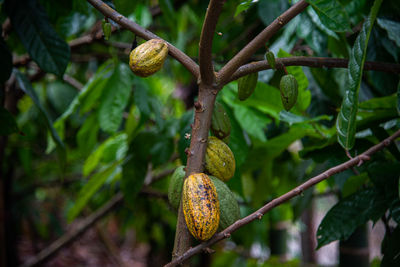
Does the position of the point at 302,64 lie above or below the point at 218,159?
above

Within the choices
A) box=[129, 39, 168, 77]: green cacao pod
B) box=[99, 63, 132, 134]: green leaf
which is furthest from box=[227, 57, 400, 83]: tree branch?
box=[99, 63, 132, 134]: green leaf

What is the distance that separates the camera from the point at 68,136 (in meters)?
1.92

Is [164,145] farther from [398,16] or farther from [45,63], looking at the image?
[398,16]

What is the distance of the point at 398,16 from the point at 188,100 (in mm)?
1358

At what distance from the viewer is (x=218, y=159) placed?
56 centimetres

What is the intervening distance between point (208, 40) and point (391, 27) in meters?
0.55

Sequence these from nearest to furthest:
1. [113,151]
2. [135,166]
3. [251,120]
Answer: [251,120] → [135,166] → [113,151]

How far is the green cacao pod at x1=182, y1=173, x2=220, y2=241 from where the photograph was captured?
0.48m

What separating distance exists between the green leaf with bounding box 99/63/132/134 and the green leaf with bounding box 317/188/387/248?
2.13 feet

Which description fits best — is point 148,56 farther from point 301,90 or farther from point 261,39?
point 301,90

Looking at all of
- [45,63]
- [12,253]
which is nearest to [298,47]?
[45,63]

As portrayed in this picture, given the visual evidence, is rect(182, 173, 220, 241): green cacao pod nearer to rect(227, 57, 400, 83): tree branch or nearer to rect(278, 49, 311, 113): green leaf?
rect(227, 57, 400, 83): tree branch

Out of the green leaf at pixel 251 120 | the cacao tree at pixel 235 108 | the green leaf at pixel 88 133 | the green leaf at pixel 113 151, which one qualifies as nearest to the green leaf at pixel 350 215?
the cacao tree at pixel 235 108

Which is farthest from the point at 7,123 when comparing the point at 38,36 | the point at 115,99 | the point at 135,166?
the point at 135,166
